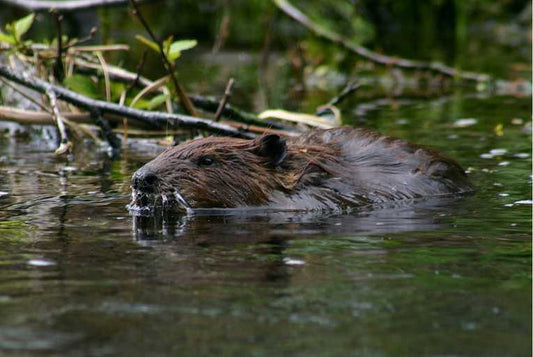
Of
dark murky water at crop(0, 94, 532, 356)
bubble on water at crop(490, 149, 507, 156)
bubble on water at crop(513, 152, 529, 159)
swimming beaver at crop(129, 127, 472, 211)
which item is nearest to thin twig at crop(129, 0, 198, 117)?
dark murky water at crop(0, 94, 532, 356)

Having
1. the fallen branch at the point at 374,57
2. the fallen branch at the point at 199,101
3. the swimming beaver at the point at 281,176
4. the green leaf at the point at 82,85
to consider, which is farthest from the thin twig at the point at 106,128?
the fallen branch at the point at 374,57

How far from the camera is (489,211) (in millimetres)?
5660

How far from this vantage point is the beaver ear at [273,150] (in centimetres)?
595

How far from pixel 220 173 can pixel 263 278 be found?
6.31ft

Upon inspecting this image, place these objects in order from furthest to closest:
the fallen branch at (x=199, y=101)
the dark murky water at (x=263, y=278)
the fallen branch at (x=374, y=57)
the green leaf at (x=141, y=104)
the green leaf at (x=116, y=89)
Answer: the fallen branch at (x=374, y=57)
the green leaf at (x=116, y=89)
the fallen branch at (x=199, y=101)
the green leaf at (x=141, y=104)
the dark murky water at (x=263, y=278)

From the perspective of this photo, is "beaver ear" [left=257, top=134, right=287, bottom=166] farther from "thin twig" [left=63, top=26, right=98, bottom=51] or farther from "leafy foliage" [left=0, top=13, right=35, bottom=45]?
"leafy foliage" [left=0, top=13, right=35, bottom=45]

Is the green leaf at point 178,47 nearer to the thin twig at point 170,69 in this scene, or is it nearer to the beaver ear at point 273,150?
the thin twig at point 170,69

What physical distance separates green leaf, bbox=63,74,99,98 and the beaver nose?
8.00ft

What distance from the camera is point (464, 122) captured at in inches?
393

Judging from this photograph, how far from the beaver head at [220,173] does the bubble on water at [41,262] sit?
131 centimetres

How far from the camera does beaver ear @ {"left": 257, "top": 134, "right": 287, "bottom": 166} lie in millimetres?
5945

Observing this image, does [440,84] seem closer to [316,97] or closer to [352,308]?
[316,97]

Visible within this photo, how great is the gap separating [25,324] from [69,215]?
7.32 feet

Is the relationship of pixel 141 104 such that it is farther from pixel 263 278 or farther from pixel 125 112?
pixel 263 278
